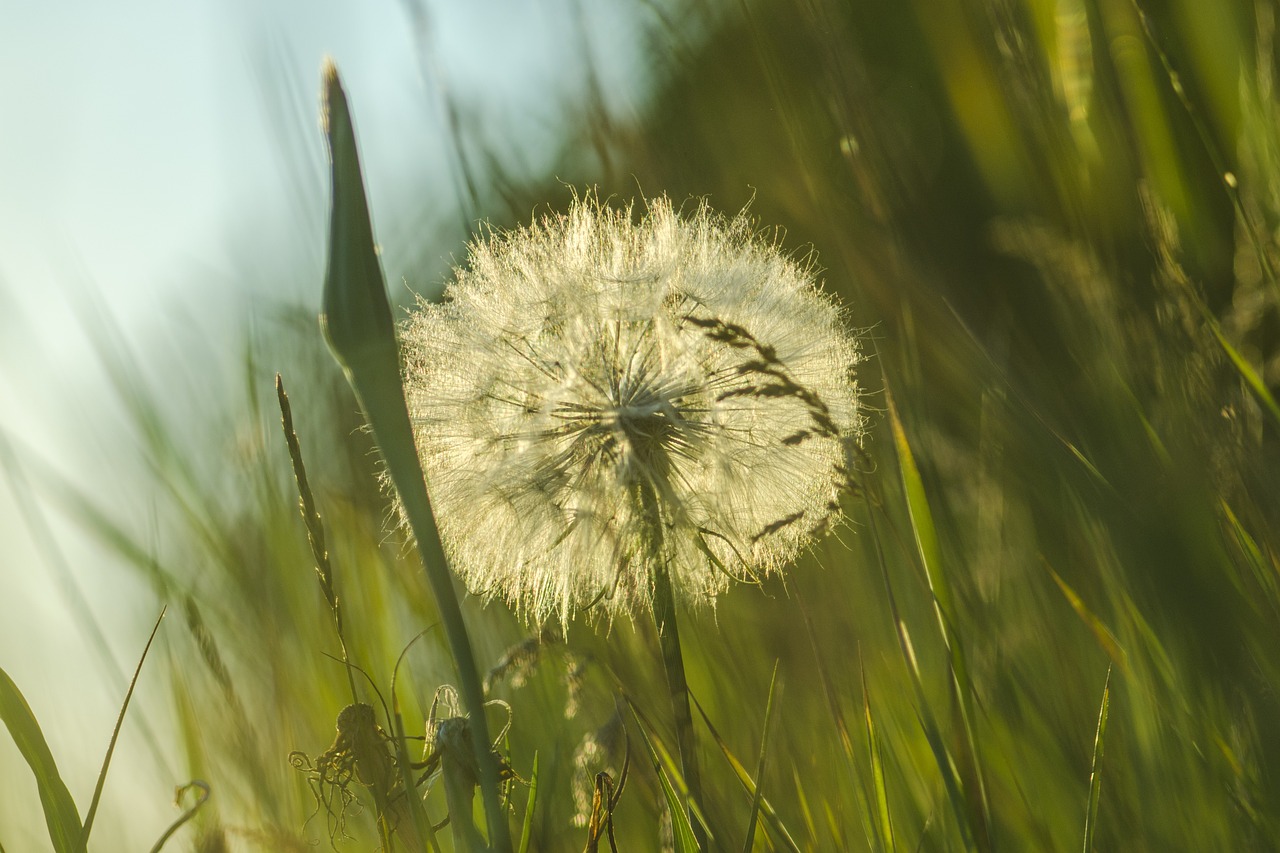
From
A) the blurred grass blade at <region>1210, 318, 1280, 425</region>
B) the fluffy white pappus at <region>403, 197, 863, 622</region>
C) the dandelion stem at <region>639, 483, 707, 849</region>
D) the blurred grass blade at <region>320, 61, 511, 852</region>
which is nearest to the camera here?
the blurred grass blade at <region>320, 61, 511, 852</region>

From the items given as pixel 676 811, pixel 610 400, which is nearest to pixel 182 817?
pixel 676 811

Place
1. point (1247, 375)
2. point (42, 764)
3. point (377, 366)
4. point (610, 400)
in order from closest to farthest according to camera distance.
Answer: point (377, 366), point (42, 764), point (1247, 375), point (610, 400)

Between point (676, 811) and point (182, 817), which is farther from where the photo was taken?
point (676, 811)

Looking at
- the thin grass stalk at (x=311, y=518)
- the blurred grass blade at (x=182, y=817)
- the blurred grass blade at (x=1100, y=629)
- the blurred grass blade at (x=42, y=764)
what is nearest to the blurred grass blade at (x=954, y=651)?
the blurred grass blade at (x=1100, y=629)

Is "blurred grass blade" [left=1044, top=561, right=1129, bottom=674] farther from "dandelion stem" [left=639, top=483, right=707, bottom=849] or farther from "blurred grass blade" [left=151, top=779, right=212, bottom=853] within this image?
"blurred grass blade" [left=151, top=779, right=212, bottom=853]

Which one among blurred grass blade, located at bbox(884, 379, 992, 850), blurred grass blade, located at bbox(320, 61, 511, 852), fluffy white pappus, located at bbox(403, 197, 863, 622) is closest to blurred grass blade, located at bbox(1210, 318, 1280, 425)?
blurred grass blade, located at bbox(884, 379, 992, 850)

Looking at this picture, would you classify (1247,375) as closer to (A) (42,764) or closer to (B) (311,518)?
(B) (311,518)

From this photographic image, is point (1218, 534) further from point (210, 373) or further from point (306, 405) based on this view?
point (210, 373)
